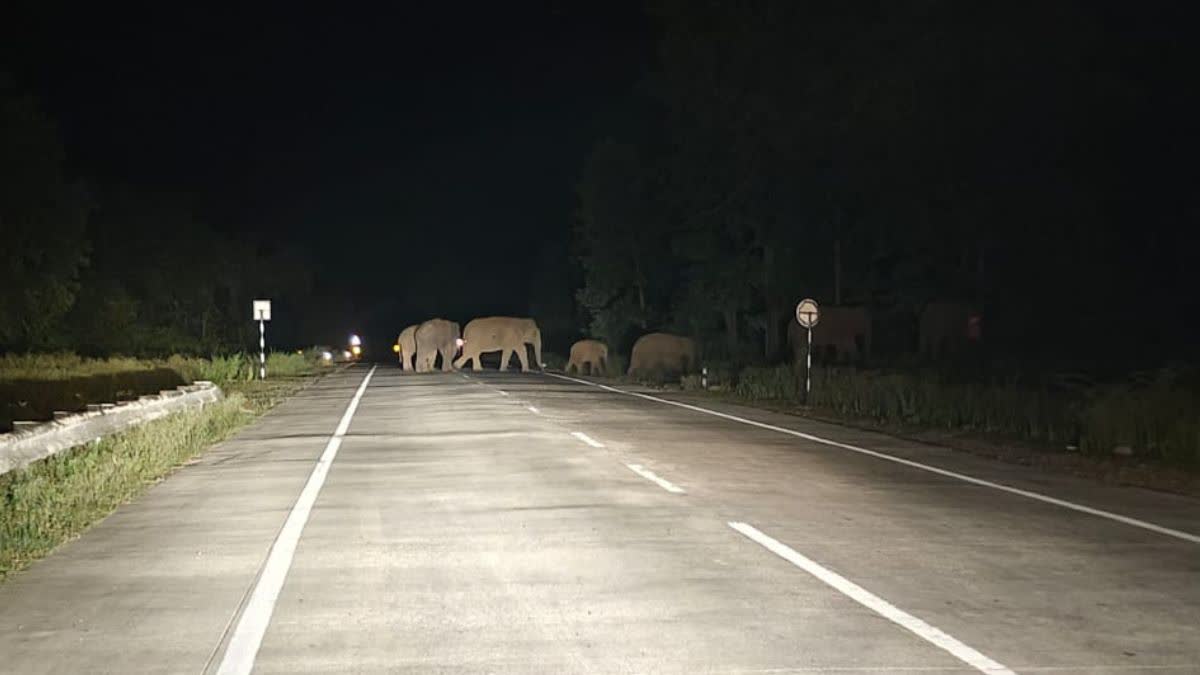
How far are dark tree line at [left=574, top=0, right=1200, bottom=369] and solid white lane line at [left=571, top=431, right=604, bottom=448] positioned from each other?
22.7m

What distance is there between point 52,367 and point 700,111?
31724 millimetres

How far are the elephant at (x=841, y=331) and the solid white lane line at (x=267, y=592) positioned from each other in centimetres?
3978

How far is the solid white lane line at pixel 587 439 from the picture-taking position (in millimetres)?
18747

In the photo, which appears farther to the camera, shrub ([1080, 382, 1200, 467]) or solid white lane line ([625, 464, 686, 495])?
shrub ([1080, 382, 1200, 467])

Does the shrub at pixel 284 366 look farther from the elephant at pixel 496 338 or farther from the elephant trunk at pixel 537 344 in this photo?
the elephant trunk at pixel 537 344

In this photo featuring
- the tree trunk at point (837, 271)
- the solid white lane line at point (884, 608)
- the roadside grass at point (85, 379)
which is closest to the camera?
the solid white lane line at point (884, 608)

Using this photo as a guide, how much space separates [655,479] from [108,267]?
64815mm

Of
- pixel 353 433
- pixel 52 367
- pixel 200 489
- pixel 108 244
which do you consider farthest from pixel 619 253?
pixel 200 489

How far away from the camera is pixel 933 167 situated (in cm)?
4766

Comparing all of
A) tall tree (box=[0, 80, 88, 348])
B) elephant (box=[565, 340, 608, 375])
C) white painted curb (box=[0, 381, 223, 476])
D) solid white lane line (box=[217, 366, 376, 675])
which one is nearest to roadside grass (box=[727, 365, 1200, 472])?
solid white lane line (box=[217, 366, 376, 675])

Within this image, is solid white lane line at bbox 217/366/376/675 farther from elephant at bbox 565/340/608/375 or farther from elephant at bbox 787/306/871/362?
elephant at bbox 565/340/608/375

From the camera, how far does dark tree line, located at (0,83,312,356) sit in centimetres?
4869

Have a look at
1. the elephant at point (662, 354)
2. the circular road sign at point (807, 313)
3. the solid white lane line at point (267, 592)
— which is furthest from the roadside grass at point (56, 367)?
the elephant at point (662, 354)

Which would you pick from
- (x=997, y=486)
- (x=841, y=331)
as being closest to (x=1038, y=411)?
(x=997, y=486)
